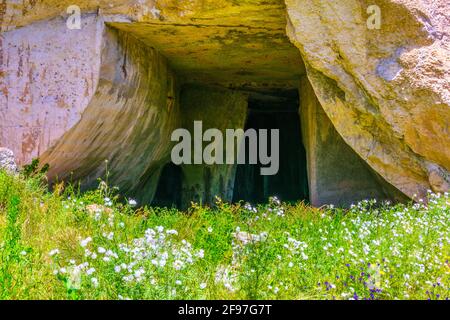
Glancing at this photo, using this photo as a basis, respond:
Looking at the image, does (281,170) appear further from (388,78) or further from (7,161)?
(7,161)

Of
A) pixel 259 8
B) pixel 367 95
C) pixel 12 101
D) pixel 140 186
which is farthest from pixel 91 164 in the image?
pixel 367 95

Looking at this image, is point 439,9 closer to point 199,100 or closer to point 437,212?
point 437,212

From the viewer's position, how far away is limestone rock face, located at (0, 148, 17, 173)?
514 centimetres

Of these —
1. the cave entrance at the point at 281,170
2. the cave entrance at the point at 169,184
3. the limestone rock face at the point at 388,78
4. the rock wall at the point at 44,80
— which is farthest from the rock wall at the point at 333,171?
the cave entrance at the point at 281,170

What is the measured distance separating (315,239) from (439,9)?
2.42 metres

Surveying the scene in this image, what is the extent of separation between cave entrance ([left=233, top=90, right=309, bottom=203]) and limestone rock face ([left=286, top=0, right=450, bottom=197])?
16.2ft

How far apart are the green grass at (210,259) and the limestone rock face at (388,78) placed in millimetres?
852

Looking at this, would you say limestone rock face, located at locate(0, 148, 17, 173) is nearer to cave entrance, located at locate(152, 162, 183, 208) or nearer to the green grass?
the green grass

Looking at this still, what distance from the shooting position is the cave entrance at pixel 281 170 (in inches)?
453

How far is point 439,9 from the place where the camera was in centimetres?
521

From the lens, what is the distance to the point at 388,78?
5277mm

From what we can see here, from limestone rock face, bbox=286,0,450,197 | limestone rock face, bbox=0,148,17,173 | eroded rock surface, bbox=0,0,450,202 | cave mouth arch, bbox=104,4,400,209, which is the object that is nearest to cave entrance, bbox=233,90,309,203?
cave mouth arch, bbox=104,4,400,209

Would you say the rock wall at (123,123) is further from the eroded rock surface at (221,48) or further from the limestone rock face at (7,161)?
the limestone rock face at (7,161)

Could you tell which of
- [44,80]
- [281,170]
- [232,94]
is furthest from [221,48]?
[281,170]
